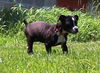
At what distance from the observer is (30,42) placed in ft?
31.1

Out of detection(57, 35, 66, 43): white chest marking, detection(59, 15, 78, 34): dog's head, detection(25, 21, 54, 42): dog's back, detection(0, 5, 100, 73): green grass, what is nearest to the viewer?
detection(0, 5, 100, 73): green grass

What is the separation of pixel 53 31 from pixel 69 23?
1.63ft

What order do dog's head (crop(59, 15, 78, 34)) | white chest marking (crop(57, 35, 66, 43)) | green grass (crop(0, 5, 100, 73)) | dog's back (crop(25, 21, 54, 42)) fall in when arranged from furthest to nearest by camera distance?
dog's back (crop(25, 21, 54, 42)), white chest marking (crop(57, 35, 66, 43)), dog's head (crop(59, 15, 78, 34)), green grass (crop(0, 5, 100, 73))

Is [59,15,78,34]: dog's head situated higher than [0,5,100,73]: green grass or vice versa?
[59,15,78,34]: dog's head

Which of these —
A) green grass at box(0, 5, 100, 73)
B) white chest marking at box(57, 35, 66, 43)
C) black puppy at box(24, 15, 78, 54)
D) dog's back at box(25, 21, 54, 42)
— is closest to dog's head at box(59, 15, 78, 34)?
black puppy at box(24, 15, 78, 54)

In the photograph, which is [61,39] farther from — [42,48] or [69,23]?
[42,48]

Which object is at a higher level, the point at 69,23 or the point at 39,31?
the point at 69,23

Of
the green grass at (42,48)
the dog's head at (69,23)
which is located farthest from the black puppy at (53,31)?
the green grass at (42,48)

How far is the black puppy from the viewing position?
28.2ft

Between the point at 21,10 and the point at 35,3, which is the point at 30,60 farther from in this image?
the point at 35,3

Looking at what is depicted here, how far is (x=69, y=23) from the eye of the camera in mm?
8633

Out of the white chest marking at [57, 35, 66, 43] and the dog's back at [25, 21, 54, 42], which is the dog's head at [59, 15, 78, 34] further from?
the dog's back at [25, 21, 54, 42]

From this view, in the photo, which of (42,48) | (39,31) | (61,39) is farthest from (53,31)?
(42,48)

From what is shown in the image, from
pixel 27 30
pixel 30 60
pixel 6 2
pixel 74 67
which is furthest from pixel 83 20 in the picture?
pixel 74 67
